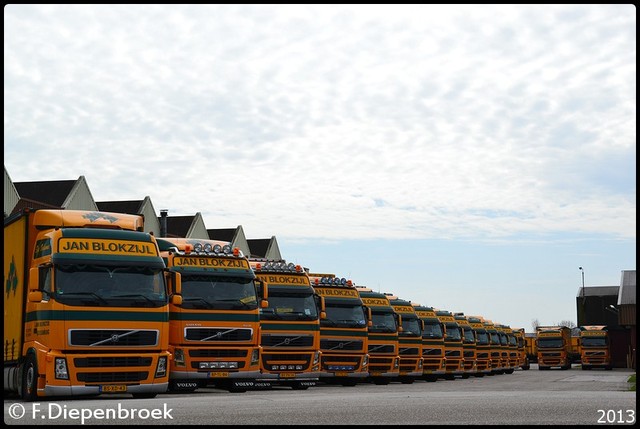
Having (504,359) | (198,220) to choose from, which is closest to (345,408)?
(504,359)

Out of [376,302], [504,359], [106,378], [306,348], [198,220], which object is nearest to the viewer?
[106,378]

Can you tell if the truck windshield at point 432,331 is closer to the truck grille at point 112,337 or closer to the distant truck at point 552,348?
the truck grille at point 112,337

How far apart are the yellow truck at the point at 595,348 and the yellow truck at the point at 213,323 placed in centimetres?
4530

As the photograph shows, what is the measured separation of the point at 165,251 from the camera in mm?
21453

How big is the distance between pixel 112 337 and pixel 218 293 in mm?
3532

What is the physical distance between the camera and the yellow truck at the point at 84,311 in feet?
55.2

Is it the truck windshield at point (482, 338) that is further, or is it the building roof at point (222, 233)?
the building roof at point (222, 233)

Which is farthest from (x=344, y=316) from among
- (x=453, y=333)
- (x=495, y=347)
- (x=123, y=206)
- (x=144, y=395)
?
(x=123, y=206)

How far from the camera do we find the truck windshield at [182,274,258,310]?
65.8 ft

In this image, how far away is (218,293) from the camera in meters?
20.3

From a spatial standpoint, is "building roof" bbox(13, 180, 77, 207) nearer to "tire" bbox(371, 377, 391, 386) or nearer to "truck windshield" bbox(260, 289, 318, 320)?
"tire" bbox(371, 377, 391, 386)

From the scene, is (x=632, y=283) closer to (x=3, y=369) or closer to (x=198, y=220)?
(x=198, y=220)

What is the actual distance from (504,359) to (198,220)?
28420 millimetres

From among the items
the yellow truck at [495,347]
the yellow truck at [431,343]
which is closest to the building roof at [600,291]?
the yellow truck at [495,347]
